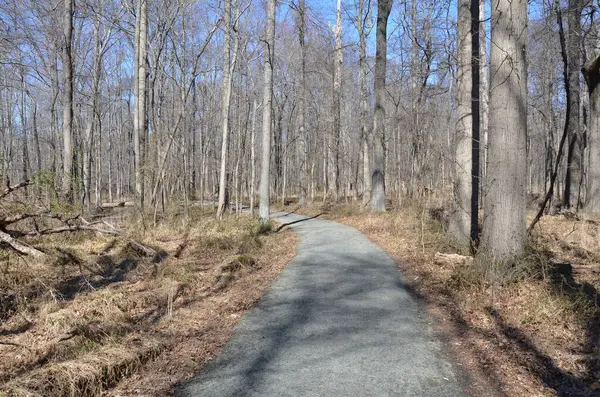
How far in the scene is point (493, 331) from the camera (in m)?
4.66

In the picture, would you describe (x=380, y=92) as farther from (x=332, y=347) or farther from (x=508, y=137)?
(x=332, y=347)

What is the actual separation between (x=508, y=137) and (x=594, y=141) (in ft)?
32.4

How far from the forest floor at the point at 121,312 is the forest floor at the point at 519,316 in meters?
2.74

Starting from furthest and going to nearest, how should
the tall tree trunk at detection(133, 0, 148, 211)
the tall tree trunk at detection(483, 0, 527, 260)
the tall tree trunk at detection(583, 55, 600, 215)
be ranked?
the tall tree trunk at detection(133, 0, 148, 211) < the tall tree trunk at detection(583, 55, 600, 215) < the tall tree trunk at detection(483, 0, 527, 260)

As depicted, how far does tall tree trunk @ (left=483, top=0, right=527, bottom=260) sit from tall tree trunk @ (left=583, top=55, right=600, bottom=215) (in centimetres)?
822

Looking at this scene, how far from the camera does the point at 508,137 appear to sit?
6.14 metres

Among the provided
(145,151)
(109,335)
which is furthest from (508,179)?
(145,151)

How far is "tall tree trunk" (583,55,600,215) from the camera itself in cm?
1260

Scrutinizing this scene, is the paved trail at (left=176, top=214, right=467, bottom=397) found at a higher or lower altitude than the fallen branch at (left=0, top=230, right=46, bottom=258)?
lower

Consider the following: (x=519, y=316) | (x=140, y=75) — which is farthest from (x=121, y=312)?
(x=140, y=75)

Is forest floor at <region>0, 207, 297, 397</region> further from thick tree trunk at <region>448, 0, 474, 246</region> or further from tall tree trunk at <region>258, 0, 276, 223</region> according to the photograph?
Answer: thick tree trunk at <region>448, 0, 474, 246</region>

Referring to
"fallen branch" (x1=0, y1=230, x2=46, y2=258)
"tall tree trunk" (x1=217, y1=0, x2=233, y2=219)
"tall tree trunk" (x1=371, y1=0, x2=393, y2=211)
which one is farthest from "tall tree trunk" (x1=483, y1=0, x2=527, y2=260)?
"tall tree trunk" (x1=217, y1=0, x2=233, y2=219)

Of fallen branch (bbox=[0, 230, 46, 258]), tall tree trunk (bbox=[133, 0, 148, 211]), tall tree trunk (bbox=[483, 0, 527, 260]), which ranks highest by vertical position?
tall tree trunk (bbox=[133, 0, 148, 211])

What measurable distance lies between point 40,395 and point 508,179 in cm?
634
